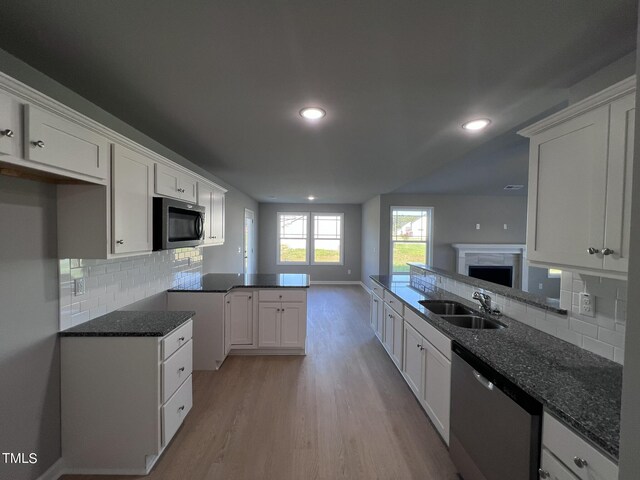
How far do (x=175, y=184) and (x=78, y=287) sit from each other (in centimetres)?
104

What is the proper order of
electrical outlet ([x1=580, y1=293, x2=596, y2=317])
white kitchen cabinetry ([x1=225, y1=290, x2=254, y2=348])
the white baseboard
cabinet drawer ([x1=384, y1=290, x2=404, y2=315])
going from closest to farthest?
electrical outlet ([x1=580, y1=293, x2=596, y2=317]) < the white baseboard < cabinet drawer ([x1=384, y1=290, x2=404, y2=315]) < white kitchen cabinetry ([x1=225, y1=290, x2=254, y2=348])

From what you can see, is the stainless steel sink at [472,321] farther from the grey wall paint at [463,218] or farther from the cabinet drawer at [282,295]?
the grey wall paint at [463,218]

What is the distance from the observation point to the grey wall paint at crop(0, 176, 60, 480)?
1403mm

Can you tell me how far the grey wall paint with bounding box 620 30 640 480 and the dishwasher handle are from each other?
0.88 m

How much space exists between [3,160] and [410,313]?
8.78ft

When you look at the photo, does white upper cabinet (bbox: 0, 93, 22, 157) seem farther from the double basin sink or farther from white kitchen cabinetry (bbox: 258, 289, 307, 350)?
the double basin sink

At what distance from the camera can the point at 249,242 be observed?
6.98m

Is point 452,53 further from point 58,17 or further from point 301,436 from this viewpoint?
point 301,436

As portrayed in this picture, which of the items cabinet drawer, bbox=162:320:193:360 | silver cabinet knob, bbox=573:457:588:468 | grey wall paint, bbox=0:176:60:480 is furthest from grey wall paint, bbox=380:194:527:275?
grey wall paint, bbox=0:176:60:480

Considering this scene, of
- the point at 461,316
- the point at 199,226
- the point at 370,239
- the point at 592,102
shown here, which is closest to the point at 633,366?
the point at 592,102

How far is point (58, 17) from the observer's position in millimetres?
1135

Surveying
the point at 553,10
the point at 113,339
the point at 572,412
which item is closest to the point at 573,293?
the point at 572,412

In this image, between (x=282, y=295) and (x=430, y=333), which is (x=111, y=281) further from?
(x=430, y=333)

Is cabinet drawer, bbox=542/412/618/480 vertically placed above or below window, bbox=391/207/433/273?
below
